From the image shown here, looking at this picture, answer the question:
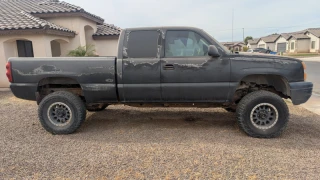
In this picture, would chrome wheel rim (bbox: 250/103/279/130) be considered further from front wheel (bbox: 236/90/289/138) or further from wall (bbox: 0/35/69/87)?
wall (bbox: 0/35/69/87)

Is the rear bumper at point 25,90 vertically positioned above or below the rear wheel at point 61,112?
above

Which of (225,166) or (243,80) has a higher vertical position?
(243,80)

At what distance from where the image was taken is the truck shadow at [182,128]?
4.24 metres

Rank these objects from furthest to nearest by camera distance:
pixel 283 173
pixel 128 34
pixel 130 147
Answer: pixel 128 34
pixel 130 147
pixel 283 173

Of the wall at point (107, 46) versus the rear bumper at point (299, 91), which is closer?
the rear bumper at point (299, 91)

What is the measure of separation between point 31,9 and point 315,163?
14.7 m

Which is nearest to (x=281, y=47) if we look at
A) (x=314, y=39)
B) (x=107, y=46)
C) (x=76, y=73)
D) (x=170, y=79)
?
(x=314, y=39)

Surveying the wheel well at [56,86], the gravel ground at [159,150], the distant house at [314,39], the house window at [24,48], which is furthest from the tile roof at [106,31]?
the distant house at [314,39]

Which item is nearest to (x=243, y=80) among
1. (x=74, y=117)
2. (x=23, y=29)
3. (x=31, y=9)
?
(x=74, y=117)

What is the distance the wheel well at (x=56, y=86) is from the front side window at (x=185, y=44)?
6.60 feet

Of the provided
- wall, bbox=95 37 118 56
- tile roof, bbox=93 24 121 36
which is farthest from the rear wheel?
tile roof, bbox=93 24 121 36

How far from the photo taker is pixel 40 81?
15.4 feet

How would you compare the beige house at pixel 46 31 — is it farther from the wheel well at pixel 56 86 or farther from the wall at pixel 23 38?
the wheel well at pixel 56 86

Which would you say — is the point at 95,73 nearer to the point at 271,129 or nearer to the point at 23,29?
the point at 271,129
